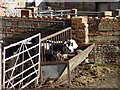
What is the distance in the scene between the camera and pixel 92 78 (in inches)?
268

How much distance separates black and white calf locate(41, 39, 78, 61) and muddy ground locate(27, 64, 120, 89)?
20.9 inches

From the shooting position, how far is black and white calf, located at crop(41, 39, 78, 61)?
23.8 feet

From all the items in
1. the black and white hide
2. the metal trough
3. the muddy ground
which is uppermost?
the black and white hide

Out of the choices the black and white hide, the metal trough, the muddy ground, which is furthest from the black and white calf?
the metal trough

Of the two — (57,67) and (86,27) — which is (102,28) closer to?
(86,27)

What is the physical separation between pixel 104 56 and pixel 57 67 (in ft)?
8.69

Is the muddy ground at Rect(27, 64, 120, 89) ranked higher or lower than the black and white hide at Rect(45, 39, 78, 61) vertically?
lower

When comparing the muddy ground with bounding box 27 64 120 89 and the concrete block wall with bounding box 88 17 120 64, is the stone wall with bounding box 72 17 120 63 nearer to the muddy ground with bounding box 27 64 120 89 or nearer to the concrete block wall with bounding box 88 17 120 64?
the concrete block wall with bounding box 88 17 120 64

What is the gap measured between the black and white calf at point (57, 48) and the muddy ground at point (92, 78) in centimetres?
53

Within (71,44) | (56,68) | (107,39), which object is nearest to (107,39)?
(107,39)

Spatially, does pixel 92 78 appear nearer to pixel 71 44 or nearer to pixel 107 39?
pixel 71 44

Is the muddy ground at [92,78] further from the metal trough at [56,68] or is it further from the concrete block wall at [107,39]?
the concrete block wall at [107,39]

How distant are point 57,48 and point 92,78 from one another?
1.46m

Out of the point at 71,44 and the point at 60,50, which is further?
the point at 60,50
